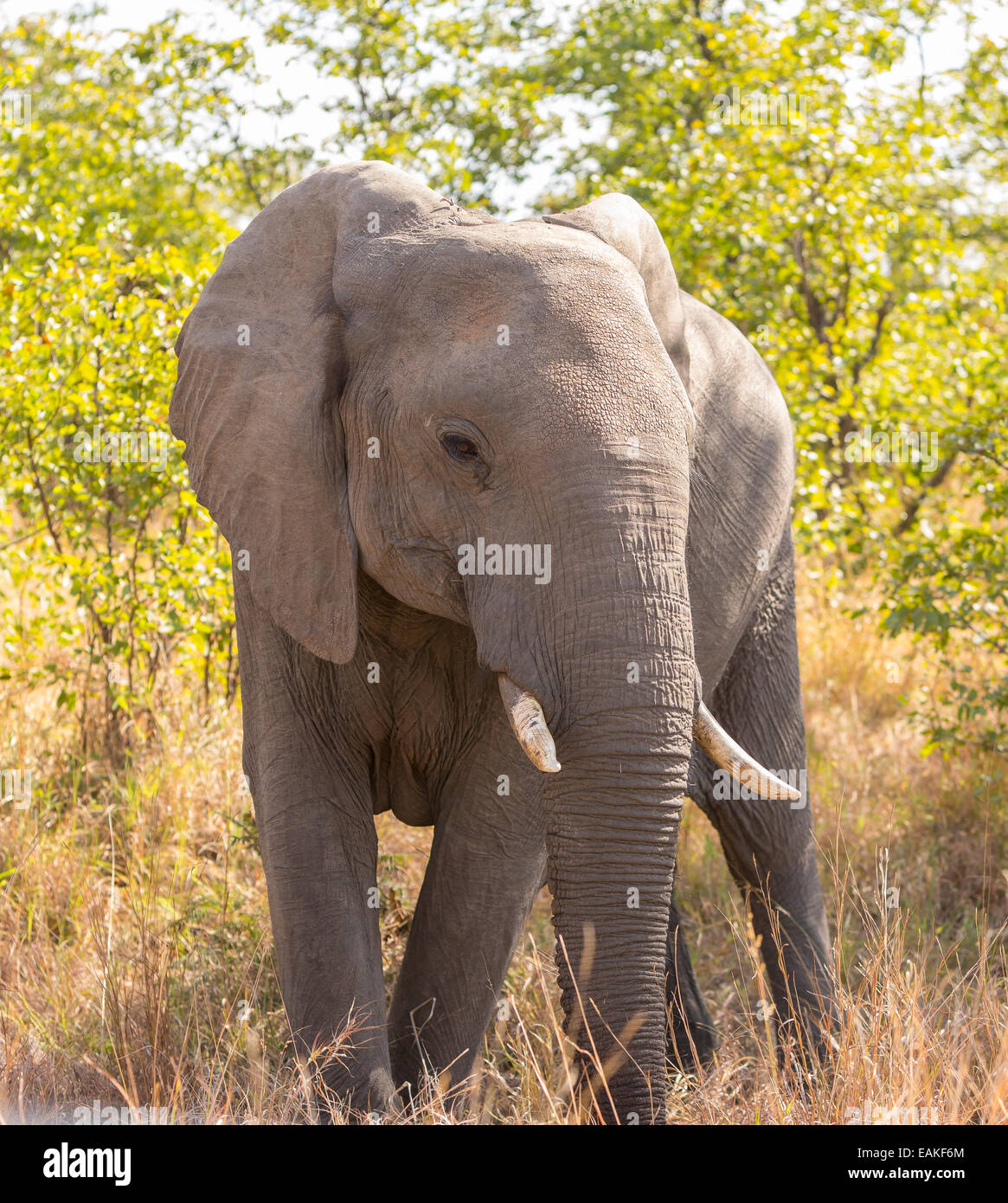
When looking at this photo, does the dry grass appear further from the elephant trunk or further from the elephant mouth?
the elephant mouth

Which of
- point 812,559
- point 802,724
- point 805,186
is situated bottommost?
point 812,559

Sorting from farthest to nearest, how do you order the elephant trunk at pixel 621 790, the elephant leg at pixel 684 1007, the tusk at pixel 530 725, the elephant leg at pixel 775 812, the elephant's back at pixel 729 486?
the elephant leg at pixel 775 812, the elephant leg at pixel 684 1007, the elephant's back at pixel 729 486, the elephant trunk at pixel 621 790, the tusk at pixel 530 725

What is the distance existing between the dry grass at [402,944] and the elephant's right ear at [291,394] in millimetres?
1219

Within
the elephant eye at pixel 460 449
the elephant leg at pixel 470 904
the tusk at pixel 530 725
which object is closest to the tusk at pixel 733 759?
the tusk at pixel 530 725

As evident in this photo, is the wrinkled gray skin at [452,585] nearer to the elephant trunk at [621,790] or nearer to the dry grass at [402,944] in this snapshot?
the elephant trunk at [621,790]

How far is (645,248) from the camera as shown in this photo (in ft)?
13.8

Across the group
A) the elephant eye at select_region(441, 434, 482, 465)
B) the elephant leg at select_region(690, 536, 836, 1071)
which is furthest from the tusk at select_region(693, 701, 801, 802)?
the elephant leg at select_region(690, 536, 836, 1071)

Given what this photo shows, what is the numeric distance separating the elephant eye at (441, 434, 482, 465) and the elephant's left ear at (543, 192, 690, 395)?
2.74 ft

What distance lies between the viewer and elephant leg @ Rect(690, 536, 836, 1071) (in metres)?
5.41

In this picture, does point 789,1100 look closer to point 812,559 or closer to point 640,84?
point 812,559

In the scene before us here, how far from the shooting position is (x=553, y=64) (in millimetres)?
11938

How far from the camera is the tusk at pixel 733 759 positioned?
135 inches
